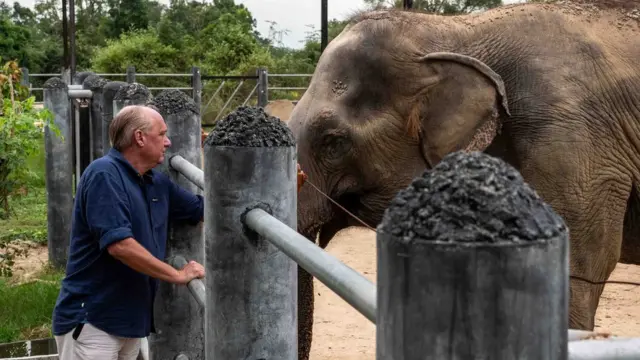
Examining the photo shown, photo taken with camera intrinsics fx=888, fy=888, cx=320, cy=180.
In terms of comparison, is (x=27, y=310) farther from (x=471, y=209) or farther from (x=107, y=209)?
(x=471, y=209)

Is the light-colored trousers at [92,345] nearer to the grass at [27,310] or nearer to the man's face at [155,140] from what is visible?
the man's face at [155,140]

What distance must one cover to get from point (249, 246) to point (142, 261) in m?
0.80

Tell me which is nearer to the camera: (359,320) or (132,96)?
(132,96)

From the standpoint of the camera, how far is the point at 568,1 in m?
4.17

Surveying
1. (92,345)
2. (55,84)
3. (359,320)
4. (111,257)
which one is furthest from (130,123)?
(359,320)

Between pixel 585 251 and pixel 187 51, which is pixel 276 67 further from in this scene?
pixel 585 251

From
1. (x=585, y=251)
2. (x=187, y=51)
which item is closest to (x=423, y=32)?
(x=585, y=251)

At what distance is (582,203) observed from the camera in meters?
3.83

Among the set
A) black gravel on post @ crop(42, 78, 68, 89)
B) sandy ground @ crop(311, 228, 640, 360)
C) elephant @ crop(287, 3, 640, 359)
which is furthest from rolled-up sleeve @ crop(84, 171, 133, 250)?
black gravel on post @ crop(42, 78, 68, 89)

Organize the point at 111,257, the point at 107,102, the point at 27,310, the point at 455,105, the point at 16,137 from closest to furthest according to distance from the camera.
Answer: the point at 111,257, the point at 455,105, the point at 107,102, the point at 27,310, the point at 16,137

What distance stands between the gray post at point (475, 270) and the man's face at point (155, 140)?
1828mm

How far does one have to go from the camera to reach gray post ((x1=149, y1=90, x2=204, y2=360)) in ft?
8.67

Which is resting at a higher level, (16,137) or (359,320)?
(16,137)

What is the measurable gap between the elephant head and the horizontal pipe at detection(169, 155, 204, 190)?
4.79ft
